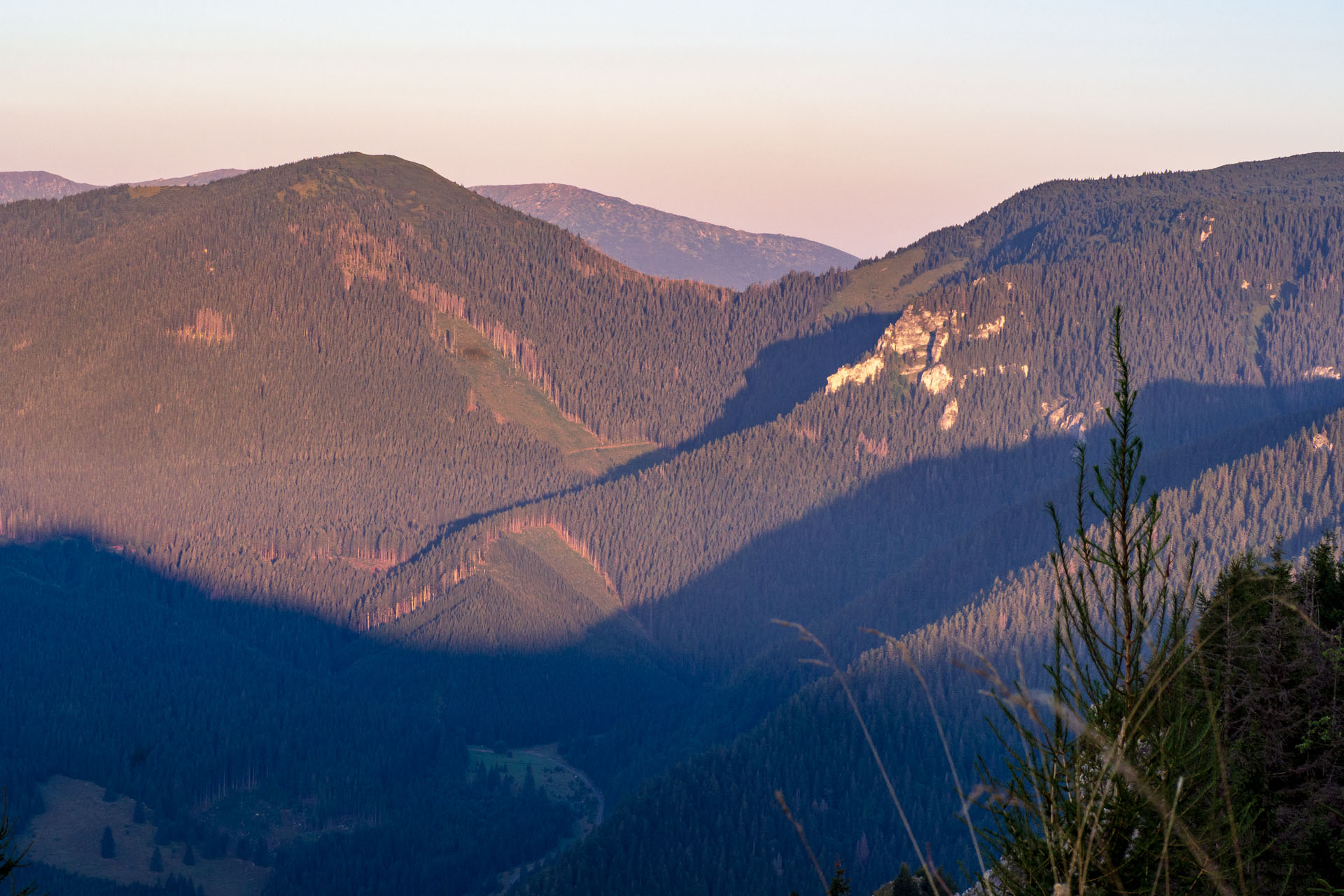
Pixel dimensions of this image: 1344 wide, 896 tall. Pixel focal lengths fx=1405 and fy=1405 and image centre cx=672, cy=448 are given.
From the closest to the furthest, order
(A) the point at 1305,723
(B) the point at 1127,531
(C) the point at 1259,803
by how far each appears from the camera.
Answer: (B) the point at 1127,531 → (C) the point at 1259,803 → (A) the point at 1305,723

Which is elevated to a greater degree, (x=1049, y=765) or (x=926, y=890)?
(x=1049, y=765)

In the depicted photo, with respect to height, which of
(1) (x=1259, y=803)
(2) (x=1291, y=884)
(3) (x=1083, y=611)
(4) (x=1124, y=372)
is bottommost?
(2) (x=1291, y=884)

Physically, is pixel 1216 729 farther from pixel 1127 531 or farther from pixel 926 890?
pixel 926 890

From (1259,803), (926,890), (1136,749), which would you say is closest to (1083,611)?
(1136,749)

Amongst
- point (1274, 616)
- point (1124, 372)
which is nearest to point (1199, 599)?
point (1274, 616)

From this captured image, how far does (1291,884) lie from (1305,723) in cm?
663

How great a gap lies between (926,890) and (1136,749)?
224 ft

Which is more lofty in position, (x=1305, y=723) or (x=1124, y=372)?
(x=1124, y=372)

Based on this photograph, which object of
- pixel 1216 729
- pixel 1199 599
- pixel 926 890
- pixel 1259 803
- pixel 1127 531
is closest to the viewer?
pixel 1216 729

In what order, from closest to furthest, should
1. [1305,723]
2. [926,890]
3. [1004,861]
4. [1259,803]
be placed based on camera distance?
[1004,861] → [1259,803] → [1305,723] → [926,890]

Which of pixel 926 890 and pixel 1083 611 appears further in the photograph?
pixel 926 890

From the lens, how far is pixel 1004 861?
19672 mm

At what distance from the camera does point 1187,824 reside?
18500 millimetres

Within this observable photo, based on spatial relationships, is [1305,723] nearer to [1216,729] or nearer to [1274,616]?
[1274,616]
